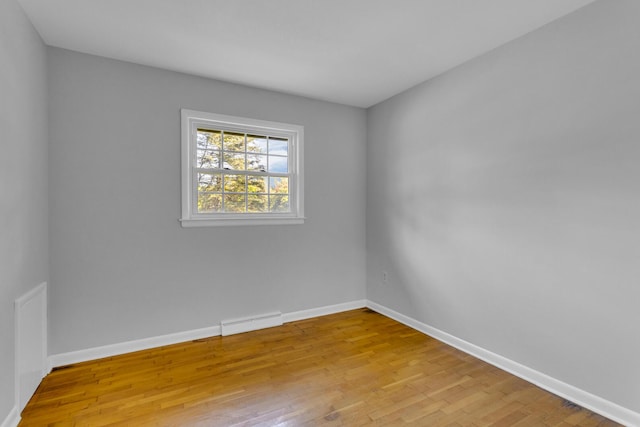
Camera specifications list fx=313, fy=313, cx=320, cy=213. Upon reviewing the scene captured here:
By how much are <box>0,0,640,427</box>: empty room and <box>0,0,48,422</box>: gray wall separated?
0.02m

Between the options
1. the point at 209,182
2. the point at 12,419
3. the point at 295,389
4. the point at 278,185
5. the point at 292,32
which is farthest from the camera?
the point at 278,185

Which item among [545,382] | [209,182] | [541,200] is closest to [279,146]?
[209,182]

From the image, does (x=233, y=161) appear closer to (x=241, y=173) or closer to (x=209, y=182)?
(x=241, y=173)

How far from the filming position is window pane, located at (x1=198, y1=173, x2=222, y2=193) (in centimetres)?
319

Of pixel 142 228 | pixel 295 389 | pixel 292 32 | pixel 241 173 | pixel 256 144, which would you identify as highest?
pixel 292 32

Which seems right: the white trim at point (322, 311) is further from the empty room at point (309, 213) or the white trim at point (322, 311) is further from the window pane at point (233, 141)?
the window pane at point (233, 141)

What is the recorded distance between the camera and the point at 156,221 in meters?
2.94

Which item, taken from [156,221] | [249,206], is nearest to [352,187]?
[249,206]

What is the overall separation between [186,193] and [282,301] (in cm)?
158

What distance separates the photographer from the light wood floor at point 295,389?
1938 mm

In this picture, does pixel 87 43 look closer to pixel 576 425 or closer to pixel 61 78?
pixel 61 78

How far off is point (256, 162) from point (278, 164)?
273mm

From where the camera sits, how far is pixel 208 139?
10.6 feet

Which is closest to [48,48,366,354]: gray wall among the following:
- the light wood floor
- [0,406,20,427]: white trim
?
the light wood floor
